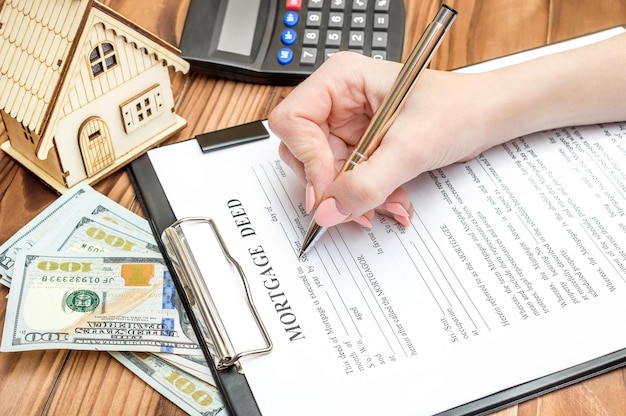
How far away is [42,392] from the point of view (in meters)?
0.53

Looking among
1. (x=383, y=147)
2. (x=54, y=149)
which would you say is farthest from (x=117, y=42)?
(x=383, y=147)

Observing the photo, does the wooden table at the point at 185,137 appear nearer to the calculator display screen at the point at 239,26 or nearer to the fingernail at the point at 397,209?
the calculator display screen at the point at 239,26

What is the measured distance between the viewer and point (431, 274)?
57cm

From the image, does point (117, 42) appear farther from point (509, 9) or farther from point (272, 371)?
point (509, 9)

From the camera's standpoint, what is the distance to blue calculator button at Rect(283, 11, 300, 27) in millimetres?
755

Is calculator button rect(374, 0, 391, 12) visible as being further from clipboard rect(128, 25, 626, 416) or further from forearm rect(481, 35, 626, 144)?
clipboard rect(128, 25, 626, 416)

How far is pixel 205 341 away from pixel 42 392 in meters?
0.12

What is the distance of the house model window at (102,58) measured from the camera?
0.58 meters

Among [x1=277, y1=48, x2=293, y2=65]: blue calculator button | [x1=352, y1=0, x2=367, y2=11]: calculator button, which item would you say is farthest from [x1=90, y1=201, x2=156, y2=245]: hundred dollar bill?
[x1=352, y1=0, x2=367, y2=11]: calculator button

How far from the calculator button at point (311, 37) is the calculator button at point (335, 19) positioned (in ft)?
0.06

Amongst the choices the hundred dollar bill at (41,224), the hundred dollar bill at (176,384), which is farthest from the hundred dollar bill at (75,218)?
the hundred dollar bill at (176,384)

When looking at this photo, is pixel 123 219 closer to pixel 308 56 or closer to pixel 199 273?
pixel 199 273

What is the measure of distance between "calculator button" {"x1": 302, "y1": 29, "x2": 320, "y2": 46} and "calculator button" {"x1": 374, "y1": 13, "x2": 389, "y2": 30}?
0.06 metres

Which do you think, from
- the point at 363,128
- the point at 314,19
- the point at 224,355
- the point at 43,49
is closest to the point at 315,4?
the point at 314,19
